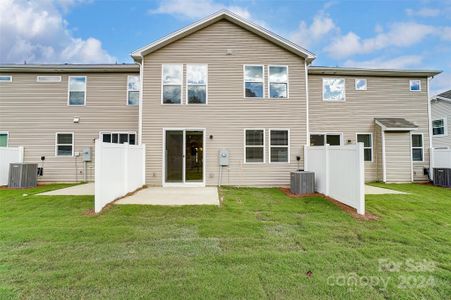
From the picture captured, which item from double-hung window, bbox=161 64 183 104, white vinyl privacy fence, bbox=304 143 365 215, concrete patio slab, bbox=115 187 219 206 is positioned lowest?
concrete patio slab, bbox=115 187 219 206

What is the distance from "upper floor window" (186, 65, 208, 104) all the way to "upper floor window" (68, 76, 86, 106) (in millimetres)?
5405

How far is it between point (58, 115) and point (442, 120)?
22.4 meters

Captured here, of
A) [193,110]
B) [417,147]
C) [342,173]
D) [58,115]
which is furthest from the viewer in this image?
[417,147]

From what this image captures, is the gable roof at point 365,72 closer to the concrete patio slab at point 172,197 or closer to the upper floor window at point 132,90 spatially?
the concrete patio slab at point 172,197

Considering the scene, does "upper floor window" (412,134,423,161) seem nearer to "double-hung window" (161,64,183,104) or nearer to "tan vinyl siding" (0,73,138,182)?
"double-hung window" (161,64,183,104)

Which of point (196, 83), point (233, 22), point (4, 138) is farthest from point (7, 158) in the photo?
point (233, 22)

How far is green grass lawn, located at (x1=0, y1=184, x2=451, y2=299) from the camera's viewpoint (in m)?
2.70

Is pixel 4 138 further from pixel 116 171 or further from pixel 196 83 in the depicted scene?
pixel 196 83

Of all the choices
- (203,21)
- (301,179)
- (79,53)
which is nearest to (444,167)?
(301,179)

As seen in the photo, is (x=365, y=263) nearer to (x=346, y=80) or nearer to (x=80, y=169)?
(x=346, y=80)

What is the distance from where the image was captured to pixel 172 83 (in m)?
9.82

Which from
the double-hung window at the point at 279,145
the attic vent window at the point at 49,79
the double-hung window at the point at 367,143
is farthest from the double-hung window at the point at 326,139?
the attic vent window at the point at 49,79

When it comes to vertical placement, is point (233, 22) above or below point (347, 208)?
above

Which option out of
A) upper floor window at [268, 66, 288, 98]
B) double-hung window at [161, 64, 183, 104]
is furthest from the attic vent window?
upper floor window at [268, 66, 288, 98]
